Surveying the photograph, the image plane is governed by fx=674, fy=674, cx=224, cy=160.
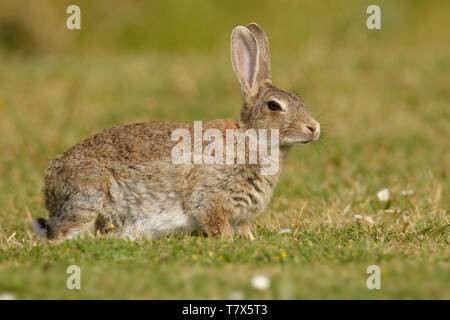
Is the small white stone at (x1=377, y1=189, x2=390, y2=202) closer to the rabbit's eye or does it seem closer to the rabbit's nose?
the rabbit's nose

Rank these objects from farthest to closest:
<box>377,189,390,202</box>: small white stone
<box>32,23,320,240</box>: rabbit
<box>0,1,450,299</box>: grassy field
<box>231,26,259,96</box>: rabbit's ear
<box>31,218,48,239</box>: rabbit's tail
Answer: <box>377,189,390,202</box>: small white stone
<box>231,26,259,96</box>: rabbit's ear
<box>31,218,48,239</box>: rabbit's tail
<box>32,23,320,240</box>: rabbit
<box>0,1,450,299</box>: grassy field

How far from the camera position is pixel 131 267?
13.8 ft

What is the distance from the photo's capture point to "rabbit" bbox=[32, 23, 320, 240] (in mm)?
5488

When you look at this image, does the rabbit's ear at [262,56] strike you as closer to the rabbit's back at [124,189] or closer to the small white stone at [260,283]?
the rabbit's back at [124,189]

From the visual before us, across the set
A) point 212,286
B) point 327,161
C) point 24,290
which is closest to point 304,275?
point 212,286

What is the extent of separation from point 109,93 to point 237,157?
5.63 meters

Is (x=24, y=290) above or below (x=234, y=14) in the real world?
below

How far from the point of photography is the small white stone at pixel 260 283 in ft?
12.3

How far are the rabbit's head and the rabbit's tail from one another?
1.91 meters

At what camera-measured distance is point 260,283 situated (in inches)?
148

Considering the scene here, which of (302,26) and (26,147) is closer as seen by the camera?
(26,147)

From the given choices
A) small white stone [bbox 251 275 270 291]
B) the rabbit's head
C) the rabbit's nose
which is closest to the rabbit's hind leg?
the rabbit's head

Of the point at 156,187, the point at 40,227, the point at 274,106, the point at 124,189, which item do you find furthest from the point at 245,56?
the point at 40,227

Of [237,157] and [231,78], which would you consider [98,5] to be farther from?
[237,157]
